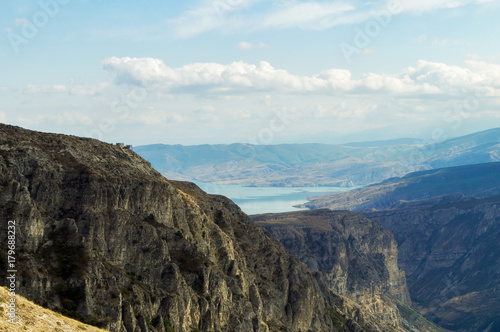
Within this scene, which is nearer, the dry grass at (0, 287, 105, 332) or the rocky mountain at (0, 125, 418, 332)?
the dry grass at (0, 287, 105, 332)

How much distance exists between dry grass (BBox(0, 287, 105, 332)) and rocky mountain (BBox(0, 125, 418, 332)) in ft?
23.0

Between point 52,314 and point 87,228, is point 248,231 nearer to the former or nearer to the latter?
point 87,228

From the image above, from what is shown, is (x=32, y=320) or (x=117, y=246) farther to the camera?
(x=117, y=246)

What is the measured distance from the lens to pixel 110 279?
73.3 metres

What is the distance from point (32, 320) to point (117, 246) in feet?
97.5

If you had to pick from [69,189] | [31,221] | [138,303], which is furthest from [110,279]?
[69,189]

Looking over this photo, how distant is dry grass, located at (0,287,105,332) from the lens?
51.7m

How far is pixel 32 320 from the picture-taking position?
54.6 m

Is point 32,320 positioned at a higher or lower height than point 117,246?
lower

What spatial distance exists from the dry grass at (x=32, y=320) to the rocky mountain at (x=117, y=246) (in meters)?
7.00

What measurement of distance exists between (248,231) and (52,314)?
72433mm

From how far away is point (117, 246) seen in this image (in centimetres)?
8419

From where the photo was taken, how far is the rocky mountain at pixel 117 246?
2746 inches

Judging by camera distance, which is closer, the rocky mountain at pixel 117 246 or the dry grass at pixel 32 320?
the dry grass at pixel 32 320
